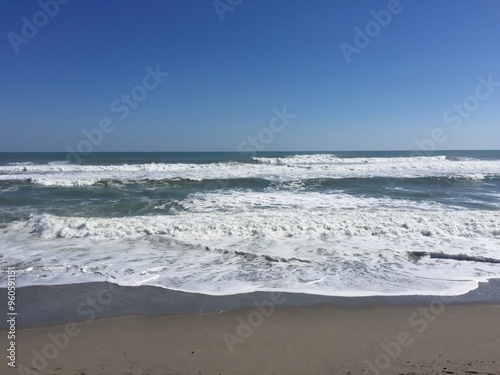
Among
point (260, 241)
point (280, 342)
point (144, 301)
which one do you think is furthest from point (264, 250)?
point (280, 342)

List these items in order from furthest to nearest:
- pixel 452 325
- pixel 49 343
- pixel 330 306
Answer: pixel 330 306 → pixel 452 325 → pixel 49 343

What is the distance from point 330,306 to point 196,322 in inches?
76.7

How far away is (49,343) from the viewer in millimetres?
3744

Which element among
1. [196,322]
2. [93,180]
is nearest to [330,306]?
[196,322]

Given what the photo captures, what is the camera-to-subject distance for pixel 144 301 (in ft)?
15.8

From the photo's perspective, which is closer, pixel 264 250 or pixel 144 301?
pixel 144 301

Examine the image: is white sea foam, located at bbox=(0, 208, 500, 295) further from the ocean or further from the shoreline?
the shoreline

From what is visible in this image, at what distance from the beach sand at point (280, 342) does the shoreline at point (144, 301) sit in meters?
0.14

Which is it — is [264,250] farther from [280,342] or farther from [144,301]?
[280,342]

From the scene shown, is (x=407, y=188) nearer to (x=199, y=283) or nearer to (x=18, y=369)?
(x=199, y=283)

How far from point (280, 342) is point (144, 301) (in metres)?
2.24

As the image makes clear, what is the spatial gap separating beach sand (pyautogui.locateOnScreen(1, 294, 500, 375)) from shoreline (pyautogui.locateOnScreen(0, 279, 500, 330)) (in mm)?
137

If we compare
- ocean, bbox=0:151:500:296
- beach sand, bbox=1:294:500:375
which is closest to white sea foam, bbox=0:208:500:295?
ocean, bbox=0:151:500:296

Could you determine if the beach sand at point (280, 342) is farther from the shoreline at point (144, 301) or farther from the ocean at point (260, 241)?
the ocean at point (260, 241)
